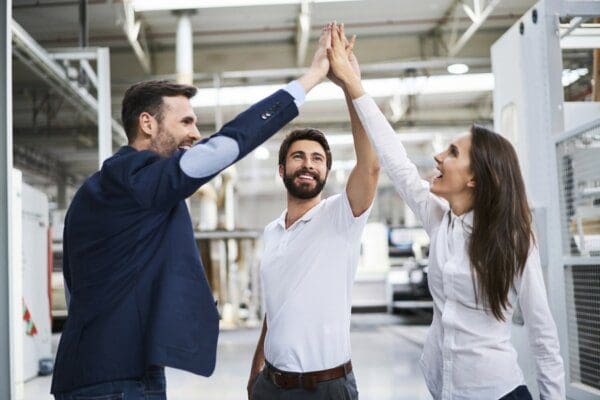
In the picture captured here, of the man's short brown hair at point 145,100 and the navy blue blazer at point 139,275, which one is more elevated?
the man's short brown hair at point 145,100

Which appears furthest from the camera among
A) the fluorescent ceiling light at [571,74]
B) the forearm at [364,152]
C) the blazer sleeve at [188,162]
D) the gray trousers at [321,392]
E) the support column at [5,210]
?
the fluorescent ceiling light at [571,74]

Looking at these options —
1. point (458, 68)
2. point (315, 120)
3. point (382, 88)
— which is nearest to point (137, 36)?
point (382, 88)

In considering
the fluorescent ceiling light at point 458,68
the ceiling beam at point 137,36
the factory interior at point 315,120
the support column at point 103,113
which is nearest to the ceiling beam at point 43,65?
the factory interior at point 315,120

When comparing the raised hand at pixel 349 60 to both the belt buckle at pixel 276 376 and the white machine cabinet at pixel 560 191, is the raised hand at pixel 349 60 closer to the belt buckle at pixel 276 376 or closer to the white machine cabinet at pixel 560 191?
the belt buckle at pixel 276 376

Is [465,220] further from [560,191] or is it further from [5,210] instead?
[5,210]

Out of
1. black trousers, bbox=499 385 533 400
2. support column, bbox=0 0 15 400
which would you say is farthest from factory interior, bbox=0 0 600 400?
black trousers, bbox=499 385 533 400

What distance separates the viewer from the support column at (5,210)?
3031 millimetres

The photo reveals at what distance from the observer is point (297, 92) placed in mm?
1624

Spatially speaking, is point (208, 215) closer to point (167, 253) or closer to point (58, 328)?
point (58, 328)

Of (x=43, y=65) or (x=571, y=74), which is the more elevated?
(x=571, y=74)

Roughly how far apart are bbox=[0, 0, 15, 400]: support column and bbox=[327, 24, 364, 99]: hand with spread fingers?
6.36ft

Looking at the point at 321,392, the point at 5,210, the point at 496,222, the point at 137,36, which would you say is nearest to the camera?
the point at 496,222

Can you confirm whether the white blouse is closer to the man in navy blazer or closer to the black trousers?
the black trousers

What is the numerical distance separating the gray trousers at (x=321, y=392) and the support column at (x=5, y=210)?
5.36 feet
